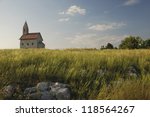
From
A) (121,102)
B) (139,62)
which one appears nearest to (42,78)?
(121,102)

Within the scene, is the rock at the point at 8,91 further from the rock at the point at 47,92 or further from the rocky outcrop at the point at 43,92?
the rock at the point at 47,92

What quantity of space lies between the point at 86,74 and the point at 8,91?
78.9 inches

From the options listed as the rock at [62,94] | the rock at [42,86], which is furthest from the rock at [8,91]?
the rock at [62,94]

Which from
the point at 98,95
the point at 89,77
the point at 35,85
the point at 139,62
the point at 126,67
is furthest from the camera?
the point at 139,62

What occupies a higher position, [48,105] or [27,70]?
[27,70]

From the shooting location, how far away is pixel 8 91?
6602 mm

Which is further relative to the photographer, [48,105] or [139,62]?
[139,62]

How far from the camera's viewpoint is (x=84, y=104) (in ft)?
18.8

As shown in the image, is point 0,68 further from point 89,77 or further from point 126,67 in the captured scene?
point 126,67

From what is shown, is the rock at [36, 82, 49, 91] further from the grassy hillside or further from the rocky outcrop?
the grassy hillside

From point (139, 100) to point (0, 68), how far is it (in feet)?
11.6

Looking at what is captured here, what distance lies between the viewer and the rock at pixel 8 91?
21.4 ft

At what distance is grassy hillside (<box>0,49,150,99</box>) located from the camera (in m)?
6.44

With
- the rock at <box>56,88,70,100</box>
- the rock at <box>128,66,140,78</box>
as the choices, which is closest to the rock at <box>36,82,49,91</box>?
the rock at <box>56,88,70,100</box>
